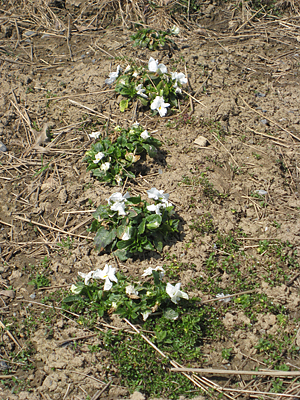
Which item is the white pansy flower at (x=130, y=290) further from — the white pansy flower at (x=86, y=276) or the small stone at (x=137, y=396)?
the small stone at (x=137, y=396)

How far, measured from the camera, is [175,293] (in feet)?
8.41

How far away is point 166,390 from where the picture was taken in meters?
2.43

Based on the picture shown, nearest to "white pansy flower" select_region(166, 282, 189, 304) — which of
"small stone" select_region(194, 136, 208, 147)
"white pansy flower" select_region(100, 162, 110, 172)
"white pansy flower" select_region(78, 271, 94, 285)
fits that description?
"white pansy flower" select_region(78, 271, 94, 285)

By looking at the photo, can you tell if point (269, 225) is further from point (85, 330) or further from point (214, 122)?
point (85, 330)

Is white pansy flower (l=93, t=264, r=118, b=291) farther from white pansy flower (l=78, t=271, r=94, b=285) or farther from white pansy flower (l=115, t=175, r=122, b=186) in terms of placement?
white pansy flower (l=115, t=175, r=122, b=186)

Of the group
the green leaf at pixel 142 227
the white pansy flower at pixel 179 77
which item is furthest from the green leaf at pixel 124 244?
the white pansy flower at pixel 179 77

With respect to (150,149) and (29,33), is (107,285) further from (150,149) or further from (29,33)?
(29,33)

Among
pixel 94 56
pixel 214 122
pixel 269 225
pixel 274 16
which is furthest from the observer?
pixel 274 16

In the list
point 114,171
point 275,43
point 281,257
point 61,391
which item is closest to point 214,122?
point 114,171

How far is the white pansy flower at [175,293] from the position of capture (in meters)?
2.56

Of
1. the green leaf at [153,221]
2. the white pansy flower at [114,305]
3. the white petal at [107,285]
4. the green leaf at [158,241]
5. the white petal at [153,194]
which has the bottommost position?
the white pansy flower at [114,305]

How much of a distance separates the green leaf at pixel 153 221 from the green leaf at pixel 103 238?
30 cm

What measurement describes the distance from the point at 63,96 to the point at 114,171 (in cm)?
148

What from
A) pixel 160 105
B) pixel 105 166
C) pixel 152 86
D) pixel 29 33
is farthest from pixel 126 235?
pixel 29 33
